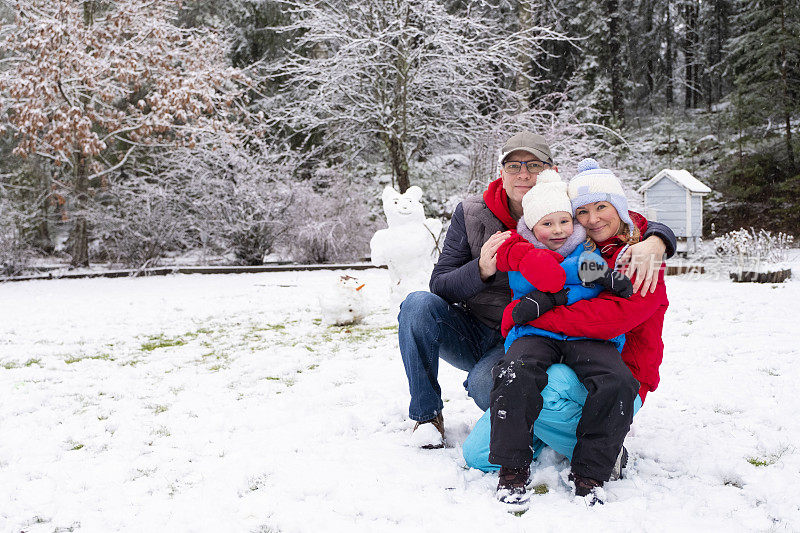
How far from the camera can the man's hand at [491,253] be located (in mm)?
2203

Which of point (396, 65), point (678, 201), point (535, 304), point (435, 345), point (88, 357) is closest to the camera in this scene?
point (535, 304)

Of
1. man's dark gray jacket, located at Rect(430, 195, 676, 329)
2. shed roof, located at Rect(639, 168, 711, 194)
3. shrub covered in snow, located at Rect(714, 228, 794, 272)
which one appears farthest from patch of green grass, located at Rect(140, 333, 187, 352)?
shed roof, located at Rect(639, 168, 711, 194)

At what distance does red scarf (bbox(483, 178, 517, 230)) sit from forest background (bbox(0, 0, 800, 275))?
23.0ft

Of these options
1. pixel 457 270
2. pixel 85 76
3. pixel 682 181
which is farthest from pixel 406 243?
pixel 682 181

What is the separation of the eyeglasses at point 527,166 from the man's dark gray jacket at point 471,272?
0.22 meters

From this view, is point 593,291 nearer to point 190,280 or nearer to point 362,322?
point 362,322

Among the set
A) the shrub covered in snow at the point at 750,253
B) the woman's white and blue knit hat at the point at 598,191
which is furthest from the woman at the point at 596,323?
the shrub covered in snow at the point at 750,253

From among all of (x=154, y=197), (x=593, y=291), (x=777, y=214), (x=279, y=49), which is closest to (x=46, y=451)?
(x=593, y=291)

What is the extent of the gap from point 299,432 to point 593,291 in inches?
61.7

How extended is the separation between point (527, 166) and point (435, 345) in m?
0.90

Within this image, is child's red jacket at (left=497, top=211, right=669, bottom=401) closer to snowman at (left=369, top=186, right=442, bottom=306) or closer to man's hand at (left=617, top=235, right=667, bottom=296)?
man's hand at (left=617, top=235, right=667, bottom=296)

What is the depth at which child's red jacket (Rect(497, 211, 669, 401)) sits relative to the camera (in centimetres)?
198

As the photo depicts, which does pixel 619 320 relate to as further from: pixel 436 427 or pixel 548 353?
pixel 436 427

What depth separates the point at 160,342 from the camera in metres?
4.92
